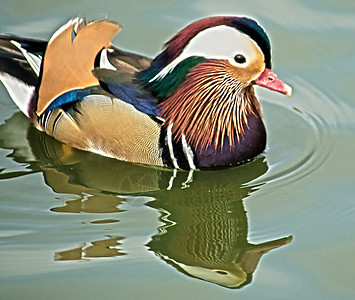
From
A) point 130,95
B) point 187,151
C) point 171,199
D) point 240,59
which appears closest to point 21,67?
point 130,95

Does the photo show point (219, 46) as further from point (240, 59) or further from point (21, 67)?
point (21, 67)

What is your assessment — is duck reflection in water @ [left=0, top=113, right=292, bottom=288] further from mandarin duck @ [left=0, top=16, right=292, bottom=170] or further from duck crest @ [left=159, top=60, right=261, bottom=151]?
duck crest @ [left=159, top=60, right=261, bottom=151]

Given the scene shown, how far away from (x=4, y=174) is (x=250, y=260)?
59.5 inches

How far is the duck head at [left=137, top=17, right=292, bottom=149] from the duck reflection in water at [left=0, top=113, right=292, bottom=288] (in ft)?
0.85

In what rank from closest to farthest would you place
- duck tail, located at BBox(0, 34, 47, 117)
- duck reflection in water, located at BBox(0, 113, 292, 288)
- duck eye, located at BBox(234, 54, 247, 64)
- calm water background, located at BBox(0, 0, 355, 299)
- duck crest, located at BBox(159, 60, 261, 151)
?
calm water background, located at BBox(0, 0, 355, 299) < duck reflection in water, located at BBox(0, 113, 292, 288) < duck eye, located at BBox(234, 54, 247, 64) < duck crest, located at BBox(159, 60, 261, 151) < duck tail, located at BBox(0, 34, 47, 117)

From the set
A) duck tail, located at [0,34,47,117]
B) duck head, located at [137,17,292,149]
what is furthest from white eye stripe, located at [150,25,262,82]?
duck tail, located at [0,34,47,117]

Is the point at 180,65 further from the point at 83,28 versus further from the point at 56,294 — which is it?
the point at 56,294

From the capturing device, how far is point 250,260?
412 centimetres

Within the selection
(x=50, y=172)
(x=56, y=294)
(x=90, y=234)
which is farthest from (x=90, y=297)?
(x=50, y=172)

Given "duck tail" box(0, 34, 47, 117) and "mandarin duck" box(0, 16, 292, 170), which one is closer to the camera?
"mandarin duck" box(0, 16, 292, 170)

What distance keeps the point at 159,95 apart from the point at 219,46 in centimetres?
44

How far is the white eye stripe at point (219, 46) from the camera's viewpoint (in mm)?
4422

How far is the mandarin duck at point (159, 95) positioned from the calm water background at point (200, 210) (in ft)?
0.44

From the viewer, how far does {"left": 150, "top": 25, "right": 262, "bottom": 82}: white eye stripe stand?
14.5 feet
